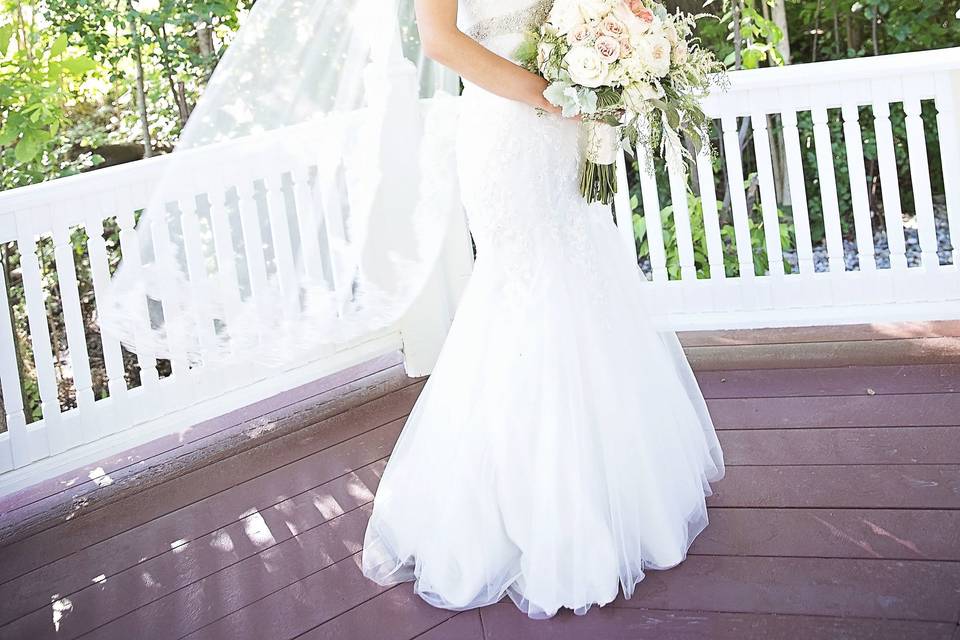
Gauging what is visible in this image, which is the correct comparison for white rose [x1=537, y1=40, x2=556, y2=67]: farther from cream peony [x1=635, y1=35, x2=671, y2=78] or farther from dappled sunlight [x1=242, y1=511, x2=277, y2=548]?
dappled sunlight [x1=242, y1=511, x2=277, y2=548]

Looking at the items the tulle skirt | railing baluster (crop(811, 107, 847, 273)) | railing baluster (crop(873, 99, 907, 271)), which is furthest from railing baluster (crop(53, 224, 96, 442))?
railing baluster (crop(873, 99, 907, 271))

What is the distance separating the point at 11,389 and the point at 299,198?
1.11 m

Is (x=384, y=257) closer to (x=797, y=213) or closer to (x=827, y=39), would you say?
(x=797, y=213)

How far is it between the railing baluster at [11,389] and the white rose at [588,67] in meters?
1.99

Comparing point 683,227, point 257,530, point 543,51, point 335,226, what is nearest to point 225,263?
point 335,226

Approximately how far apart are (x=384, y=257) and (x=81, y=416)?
1230mm

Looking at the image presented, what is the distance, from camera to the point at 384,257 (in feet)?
10.1

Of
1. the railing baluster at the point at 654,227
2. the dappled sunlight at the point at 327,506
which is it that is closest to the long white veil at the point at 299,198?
the dappled sunlight at the point at 327,506

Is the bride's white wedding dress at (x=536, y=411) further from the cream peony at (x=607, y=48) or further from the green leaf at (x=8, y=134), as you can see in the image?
the green leaf at (x=8, y=134)

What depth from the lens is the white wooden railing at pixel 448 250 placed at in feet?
10.4

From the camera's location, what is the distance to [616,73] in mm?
2195

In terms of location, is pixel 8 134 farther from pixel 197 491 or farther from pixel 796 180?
pixel 796 180

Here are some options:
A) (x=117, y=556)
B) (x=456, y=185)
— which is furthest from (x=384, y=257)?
(x=117, y=556)

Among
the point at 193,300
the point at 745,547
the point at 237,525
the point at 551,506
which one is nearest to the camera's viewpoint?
the point at 551,506
